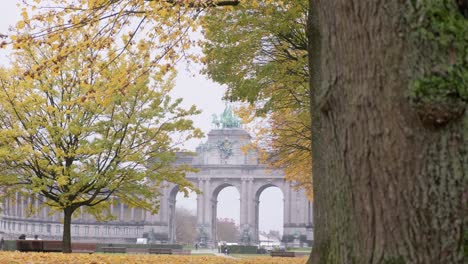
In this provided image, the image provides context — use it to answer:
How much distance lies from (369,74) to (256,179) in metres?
93.8

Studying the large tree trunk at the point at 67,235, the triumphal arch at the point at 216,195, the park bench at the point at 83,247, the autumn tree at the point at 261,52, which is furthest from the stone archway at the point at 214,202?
the autumn tree at the point at 261,52

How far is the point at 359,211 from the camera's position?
4.07 meters

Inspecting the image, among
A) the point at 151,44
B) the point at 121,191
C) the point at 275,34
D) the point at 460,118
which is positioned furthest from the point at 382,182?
the point at 121,191

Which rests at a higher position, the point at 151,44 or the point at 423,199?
the point at 151,44

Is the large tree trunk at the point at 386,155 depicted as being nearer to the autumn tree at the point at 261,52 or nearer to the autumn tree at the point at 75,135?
the autumn tree at the point at 261,52

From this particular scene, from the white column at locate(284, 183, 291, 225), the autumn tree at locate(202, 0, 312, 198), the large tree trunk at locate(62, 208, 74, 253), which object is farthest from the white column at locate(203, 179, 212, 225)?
the autumn tree at locate(202, 0, 312, 198)

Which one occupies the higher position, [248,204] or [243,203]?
[243,203]

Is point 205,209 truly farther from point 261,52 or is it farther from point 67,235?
point 261,52

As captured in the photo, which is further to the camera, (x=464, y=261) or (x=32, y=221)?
(x=32, y=221)

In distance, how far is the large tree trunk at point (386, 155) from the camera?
3.75m

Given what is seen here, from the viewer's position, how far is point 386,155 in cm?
392

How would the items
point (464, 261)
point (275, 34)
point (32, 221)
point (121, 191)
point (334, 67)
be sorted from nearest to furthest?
point (464, 261)
point (334, 67)
point (275, 34)
point (121, 191)
point (32, 221)

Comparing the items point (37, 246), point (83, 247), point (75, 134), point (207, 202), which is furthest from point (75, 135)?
point (207, 202)

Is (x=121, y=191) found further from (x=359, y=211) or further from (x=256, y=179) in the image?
(x=256, y=179)
